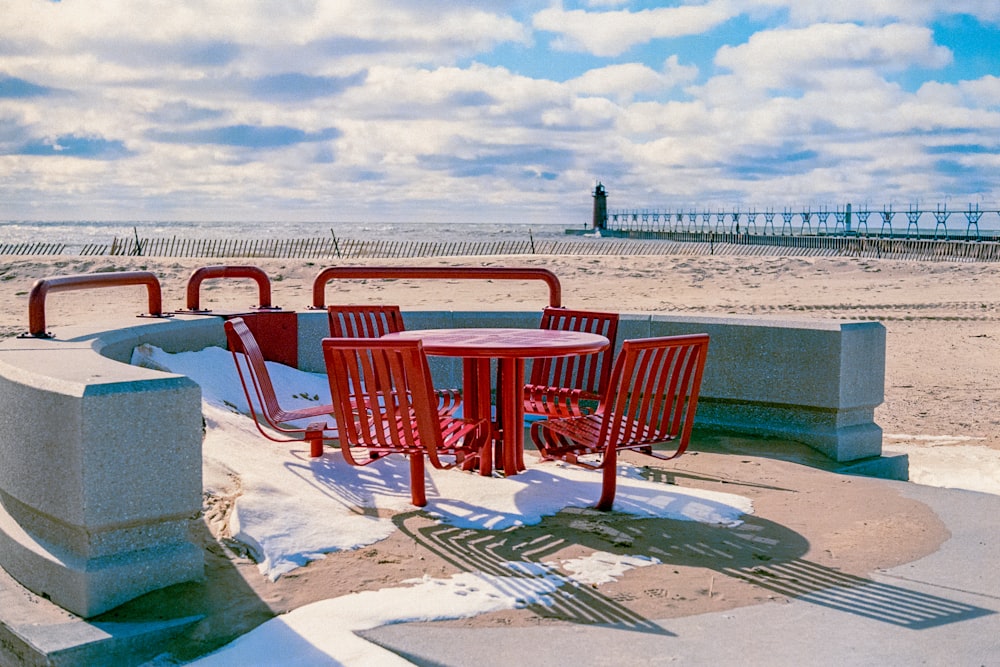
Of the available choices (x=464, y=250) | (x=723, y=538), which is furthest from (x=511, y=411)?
(x=464, y=250)

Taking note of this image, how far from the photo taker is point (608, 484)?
17.2 ft

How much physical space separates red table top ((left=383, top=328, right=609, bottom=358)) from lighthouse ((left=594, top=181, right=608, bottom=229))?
116238 millimetres

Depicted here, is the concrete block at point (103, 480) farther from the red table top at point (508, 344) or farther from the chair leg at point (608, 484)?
the chair leg at point (608, 484)

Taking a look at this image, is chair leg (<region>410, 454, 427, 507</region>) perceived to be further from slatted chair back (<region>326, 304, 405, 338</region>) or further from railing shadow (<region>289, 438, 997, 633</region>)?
slatted chair back (<region>326, 304, 405, 338</region>)

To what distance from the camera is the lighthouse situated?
399 feet

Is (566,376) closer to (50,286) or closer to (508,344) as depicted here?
(508,344)

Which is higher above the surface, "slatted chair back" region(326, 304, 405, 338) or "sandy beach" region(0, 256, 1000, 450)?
"slatted chair back" region(326, 304, 405, 338)

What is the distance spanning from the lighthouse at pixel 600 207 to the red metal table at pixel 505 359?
382 feet

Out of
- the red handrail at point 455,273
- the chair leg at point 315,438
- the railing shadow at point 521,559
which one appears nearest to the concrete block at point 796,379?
the red handrail at point 455,273

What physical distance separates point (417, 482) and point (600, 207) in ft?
390

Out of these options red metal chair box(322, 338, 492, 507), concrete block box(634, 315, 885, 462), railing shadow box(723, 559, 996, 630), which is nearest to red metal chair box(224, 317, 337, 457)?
red metal chair box(322, 338, 492, 507)

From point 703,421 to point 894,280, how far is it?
93.0 ft

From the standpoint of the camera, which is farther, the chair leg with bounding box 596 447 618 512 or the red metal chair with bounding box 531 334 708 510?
the chair leg with bounding box 596 447 618 512

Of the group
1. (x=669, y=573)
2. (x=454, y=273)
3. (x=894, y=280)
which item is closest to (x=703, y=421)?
(x=454, y=273)
